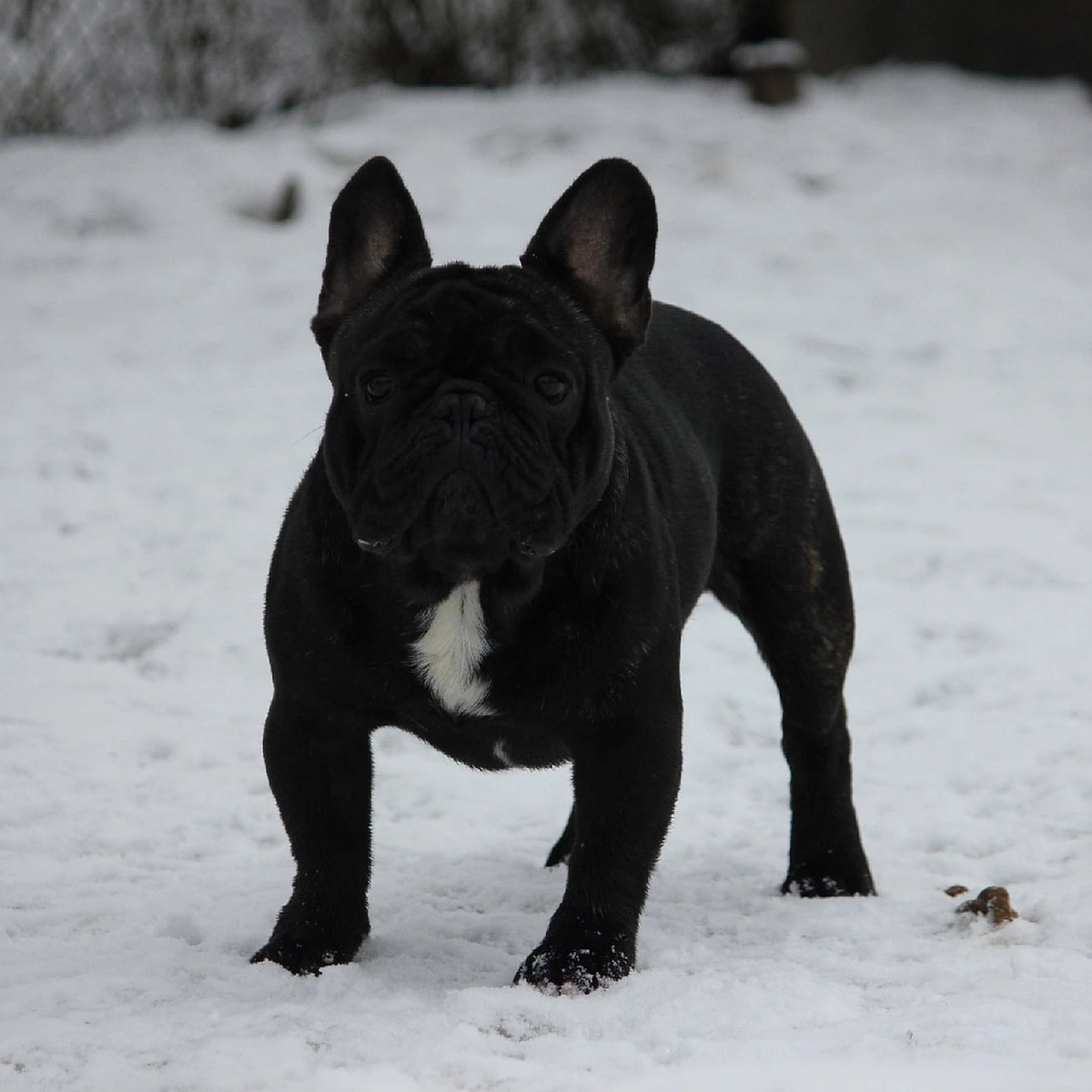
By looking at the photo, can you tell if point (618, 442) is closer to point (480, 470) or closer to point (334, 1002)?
point (480, 470)

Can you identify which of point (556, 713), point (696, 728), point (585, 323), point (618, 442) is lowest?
point (696, 728)

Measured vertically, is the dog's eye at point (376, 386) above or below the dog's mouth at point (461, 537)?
above

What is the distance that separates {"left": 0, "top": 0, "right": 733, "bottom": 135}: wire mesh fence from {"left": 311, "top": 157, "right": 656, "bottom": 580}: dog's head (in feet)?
24.5

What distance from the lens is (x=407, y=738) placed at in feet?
17.0

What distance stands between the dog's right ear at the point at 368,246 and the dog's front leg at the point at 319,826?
758 millimetres

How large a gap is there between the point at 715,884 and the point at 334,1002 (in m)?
1.34

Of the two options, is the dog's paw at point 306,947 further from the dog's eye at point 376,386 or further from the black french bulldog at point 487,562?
the dog's eye at point 376,386

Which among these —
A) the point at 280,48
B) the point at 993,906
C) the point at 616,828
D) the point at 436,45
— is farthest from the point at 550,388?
the point at 436,45

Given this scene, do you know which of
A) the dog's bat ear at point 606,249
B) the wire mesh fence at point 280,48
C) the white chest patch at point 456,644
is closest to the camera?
the white chest patch at point 456,644

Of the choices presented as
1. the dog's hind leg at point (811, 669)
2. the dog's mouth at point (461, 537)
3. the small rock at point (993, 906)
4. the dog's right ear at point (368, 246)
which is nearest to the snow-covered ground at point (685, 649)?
the small rock at point (993, 906)

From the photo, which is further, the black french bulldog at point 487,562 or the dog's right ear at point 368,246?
the dog's right ear at point 368,246

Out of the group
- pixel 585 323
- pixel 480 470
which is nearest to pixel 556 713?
pixel 480 470

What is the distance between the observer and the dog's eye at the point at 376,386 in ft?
9.81

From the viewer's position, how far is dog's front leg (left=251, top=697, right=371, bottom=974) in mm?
3195
